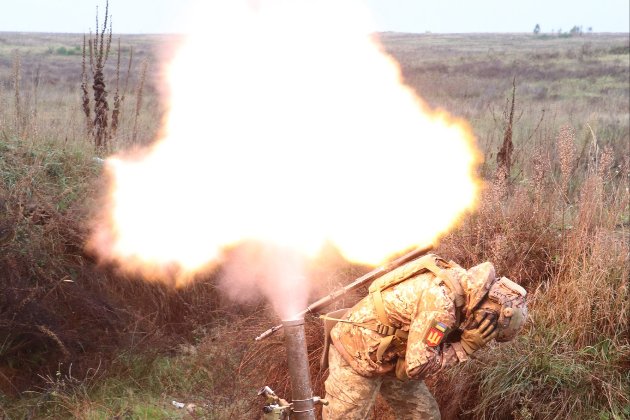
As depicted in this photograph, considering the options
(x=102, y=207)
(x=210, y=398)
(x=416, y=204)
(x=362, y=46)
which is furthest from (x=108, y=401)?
(x=362, y=46)

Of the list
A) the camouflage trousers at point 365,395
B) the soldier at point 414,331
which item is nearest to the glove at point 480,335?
the soldier at point 414,331

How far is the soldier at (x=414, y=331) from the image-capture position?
147 inches

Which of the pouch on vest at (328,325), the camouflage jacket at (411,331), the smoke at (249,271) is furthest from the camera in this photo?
the smoke at (249,271)

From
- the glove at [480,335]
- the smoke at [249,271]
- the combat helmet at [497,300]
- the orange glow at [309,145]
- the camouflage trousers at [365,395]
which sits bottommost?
the camouflage trousers at [365,395]

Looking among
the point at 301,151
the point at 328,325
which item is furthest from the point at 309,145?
the point at 328,325

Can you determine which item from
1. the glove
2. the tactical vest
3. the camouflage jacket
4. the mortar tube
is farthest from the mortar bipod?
the glove

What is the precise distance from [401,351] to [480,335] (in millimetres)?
488

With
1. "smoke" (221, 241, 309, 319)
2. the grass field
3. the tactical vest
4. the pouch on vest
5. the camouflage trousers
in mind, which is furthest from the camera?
"smoke" (221, 241, 309, 319)

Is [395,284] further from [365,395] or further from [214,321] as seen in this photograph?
[214,321]

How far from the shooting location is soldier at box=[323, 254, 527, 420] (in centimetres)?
375

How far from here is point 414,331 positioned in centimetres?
379

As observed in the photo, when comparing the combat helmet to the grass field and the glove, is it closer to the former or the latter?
the glove

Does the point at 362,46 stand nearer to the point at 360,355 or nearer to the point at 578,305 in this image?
the point at 360,355

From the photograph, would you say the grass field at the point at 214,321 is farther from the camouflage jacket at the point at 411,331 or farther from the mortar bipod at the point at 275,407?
the mortar bipod at the point at 275,407
